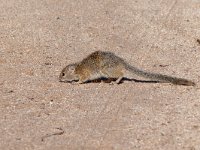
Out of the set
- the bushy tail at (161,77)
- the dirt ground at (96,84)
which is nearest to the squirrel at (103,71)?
the bushy tail at (161,77)

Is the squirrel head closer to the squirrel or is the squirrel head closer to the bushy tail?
the squirrel

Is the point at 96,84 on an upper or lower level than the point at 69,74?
lower

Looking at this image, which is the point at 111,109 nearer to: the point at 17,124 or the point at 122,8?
the point at 17,124

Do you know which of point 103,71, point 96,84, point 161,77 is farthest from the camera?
point 96,84

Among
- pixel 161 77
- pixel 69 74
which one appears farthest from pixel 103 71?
pixel 161 77

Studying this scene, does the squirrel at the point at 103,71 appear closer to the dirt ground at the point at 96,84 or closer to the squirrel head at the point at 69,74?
the squirrel head at the point at 69,74

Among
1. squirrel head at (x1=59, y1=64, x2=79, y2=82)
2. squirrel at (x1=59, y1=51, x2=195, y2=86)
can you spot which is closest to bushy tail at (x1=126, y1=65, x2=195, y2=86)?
squirrel at (x1=59, y1=51, x2=195, y2=86)

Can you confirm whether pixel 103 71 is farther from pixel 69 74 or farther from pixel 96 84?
pixel 69 74
